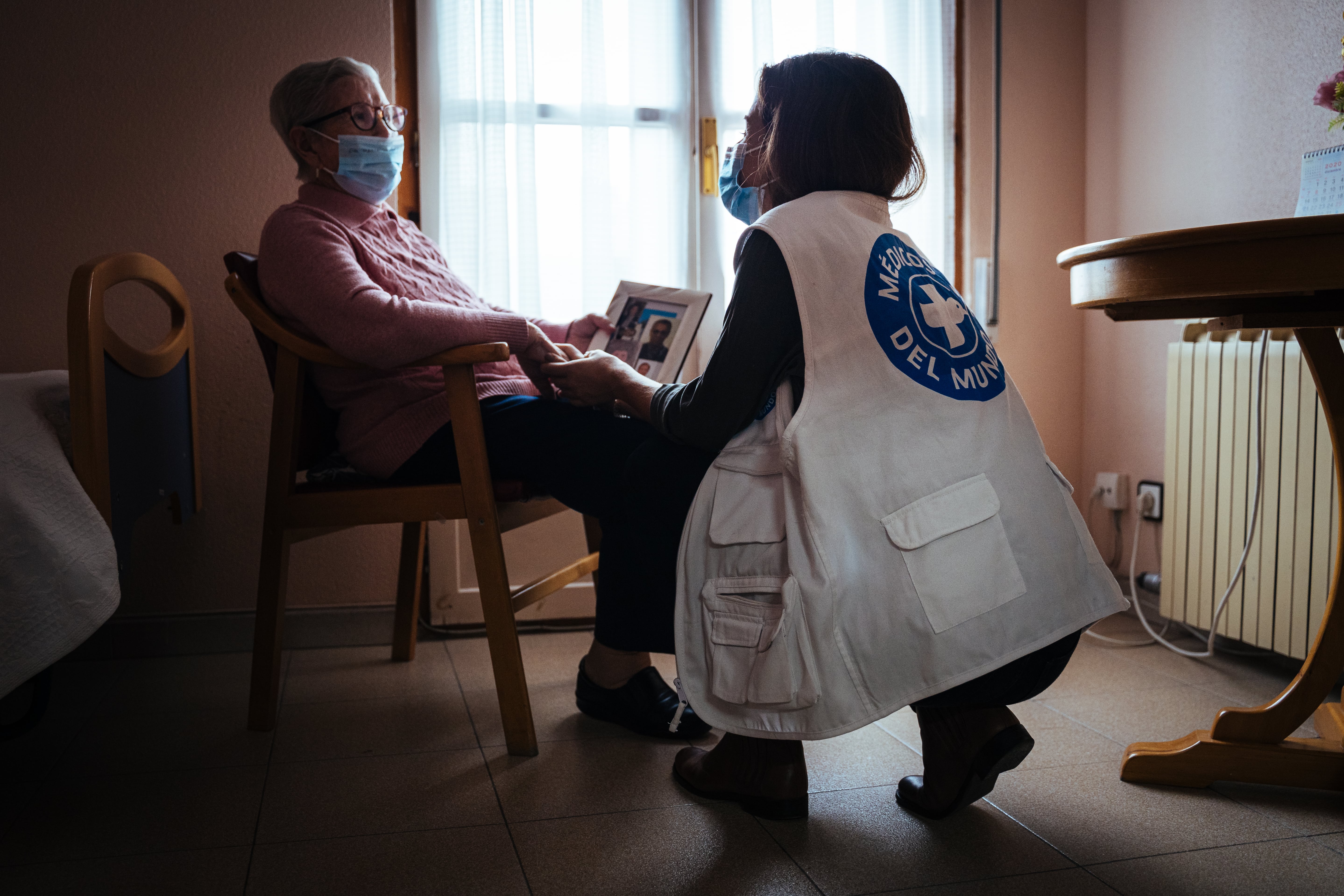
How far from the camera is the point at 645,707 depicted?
158 cm

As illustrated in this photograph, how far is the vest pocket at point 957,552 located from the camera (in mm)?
1071

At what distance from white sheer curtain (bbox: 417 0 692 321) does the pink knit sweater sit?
0.47 metres

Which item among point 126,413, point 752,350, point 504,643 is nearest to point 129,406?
point 126,413

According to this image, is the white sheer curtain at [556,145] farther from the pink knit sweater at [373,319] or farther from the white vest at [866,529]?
the white vest at [866,529]

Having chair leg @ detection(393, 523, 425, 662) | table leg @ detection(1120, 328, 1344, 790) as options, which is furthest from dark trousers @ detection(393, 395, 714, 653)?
table leg @ detection(1120, 328, 1344, 790)

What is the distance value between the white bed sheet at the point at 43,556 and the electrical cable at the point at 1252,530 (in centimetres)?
196

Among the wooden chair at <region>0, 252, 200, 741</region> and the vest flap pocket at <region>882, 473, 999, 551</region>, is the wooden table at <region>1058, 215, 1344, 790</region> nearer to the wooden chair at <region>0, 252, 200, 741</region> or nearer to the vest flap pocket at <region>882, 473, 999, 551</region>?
the vest flap pocket at <region>882, 473, 999, 551</region>

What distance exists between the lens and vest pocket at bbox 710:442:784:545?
3.66 feet

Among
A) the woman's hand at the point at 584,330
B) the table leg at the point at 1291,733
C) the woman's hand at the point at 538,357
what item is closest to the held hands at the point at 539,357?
the woman's hand at the point at 538,357

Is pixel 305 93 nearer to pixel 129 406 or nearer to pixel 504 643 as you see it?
pixel 129 406

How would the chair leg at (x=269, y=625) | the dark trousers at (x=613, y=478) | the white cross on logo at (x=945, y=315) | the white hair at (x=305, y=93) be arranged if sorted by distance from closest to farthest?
the white cross on logo at (x=945, y=315) < the dark trousers at (x=613, y=478) < the chair leg at (x=269, y=625) < the white hair at (x=305, y=93)

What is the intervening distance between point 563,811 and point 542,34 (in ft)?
5.91

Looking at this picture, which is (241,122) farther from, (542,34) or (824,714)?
(824,714)

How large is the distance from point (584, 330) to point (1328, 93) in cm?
129
